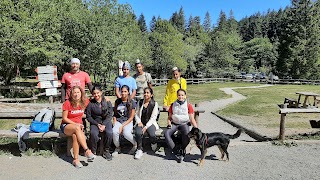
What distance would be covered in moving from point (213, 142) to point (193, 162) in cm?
57

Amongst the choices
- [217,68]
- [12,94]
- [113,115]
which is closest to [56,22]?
[12,94]

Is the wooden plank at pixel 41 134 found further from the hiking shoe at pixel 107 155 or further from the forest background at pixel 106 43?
the forest background at pixel 106 43

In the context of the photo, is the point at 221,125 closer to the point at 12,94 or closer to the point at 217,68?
the point at 12,94

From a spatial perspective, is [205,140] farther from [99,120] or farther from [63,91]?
[63,91]

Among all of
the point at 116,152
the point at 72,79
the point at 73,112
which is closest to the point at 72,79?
the point at 72,79

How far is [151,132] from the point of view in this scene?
6.15 m

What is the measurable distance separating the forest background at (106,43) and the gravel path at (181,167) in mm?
12130

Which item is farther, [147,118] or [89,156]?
[147,118]

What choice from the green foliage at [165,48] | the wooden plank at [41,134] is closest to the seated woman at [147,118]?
the wooden plank at [41,134]

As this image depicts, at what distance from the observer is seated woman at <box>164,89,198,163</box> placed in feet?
19.8

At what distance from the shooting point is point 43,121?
6.14 meters

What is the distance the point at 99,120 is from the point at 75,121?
0.47 metres

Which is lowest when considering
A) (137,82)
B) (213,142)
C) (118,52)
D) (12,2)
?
(213,142)

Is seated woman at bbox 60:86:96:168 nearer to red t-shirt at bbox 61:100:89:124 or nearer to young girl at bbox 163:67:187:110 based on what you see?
red t-shirt at bbox 61:100:89:124
